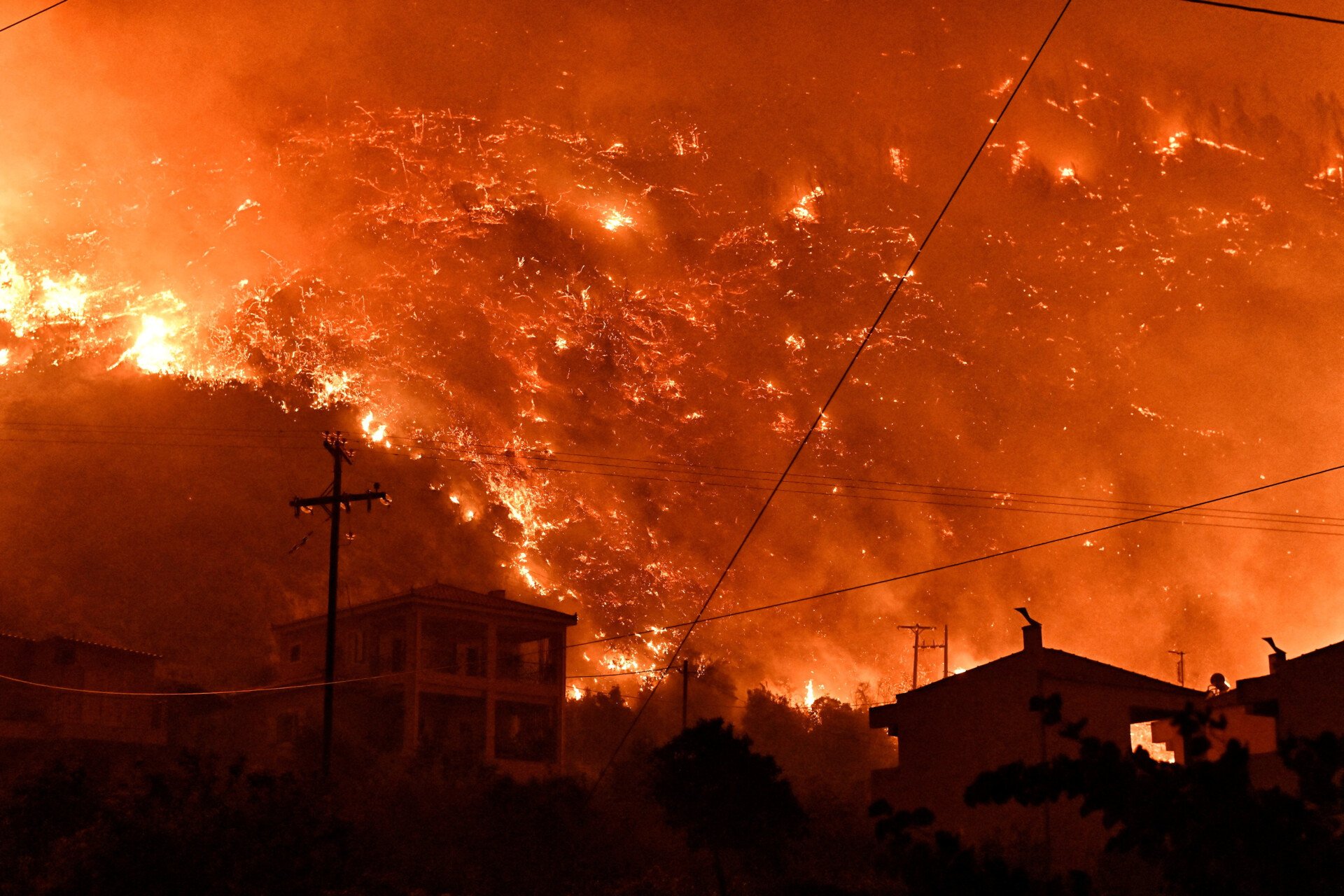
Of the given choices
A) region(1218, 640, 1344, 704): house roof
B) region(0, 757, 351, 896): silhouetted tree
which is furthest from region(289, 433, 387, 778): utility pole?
region(1218, 640, 1344, 704): house roof

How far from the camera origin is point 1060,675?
106 feet

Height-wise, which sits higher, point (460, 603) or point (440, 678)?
point (460, 603)

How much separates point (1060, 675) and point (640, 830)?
12.4 meters

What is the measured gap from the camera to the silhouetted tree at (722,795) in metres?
26.5

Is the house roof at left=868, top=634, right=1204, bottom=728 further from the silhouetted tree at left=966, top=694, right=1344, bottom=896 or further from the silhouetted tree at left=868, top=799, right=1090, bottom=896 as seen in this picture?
the silhouetted tree at left=868, top=799, right=1090, bottom=896

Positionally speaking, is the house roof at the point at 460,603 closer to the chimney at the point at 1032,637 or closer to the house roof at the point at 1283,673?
the chimney at the point at 1032,637

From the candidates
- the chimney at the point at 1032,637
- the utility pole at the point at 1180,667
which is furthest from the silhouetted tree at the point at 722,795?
the utility pole at the point at 1180,667

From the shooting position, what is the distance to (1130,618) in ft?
389

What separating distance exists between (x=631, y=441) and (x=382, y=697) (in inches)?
3087

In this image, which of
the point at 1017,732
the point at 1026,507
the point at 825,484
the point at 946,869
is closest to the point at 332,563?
the point at 1017,732

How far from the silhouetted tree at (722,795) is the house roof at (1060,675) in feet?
26.4

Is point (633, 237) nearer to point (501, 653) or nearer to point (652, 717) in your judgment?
point (652, 717)

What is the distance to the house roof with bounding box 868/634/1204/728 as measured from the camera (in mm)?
32562

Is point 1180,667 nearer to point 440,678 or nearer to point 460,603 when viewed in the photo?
point 460,603
